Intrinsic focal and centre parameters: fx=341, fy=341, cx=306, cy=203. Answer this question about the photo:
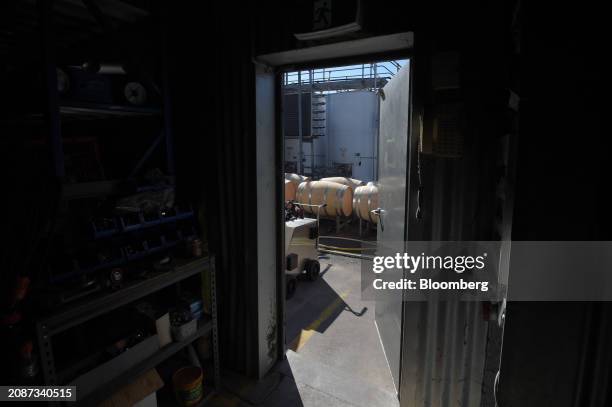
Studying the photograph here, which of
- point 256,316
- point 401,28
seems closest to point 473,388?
point 256,316

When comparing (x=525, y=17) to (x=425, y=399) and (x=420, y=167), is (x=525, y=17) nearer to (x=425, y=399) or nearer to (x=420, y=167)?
(x=420, y=167)

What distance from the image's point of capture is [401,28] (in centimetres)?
212

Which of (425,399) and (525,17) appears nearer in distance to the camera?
(525,17)

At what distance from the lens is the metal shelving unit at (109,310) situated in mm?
1896

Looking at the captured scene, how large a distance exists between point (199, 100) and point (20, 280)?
6.22 feet

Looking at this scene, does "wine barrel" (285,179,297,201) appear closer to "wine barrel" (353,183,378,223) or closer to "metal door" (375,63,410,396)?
"wine barrel" (353,183,378,223)

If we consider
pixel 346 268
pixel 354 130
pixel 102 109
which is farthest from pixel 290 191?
pixel 102 109

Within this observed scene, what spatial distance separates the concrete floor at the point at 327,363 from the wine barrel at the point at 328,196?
3.61 m

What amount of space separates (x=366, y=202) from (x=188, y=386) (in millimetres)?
6204

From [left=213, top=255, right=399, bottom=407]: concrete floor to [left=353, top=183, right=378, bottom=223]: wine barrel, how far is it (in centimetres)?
325

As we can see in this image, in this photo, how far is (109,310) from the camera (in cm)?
219

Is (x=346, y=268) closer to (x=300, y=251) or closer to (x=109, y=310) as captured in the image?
(x=300, y=251)

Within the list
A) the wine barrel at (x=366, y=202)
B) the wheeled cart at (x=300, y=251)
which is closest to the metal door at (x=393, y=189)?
the wheeled cart at (x=300, y=251)

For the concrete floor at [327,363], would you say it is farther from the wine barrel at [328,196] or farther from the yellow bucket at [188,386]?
the wine barrel at [328,196]
